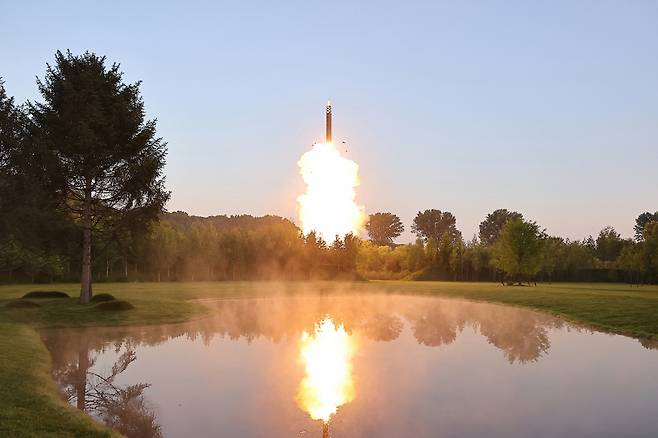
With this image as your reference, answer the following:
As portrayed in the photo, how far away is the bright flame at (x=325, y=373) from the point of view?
1567cm

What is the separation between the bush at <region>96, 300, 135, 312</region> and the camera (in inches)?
1414

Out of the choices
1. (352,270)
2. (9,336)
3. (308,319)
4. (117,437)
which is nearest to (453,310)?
(308,319)

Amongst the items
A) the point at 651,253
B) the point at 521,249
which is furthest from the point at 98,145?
the point at 651,253

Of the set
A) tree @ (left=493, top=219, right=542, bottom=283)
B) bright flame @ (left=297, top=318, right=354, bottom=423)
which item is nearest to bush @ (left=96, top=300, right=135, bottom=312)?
bright flame @ (left=297, top=318, right=354, bottom=423)

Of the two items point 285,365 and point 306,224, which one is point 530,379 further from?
point 306,224

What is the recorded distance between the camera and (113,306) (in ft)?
119

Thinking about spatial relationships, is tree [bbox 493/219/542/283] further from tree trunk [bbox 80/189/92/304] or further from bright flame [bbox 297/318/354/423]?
tree trunk [bbox 80/189/92/304]

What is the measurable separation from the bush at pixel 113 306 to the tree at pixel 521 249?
192 ft

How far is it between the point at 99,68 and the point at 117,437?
3449cm

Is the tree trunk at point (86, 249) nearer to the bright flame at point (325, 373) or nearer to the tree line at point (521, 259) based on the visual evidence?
the bright flame at point (325, 373)

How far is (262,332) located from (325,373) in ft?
39.5

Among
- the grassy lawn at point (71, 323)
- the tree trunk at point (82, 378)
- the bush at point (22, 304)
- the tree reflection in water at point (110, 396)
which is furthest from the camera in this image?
the bush at point (22, 304)

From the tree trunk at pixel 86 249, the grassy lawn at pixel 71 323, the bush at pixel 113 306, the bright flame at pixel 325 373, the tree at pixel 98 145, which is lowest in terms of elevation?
the bright flame at pixel 325 373

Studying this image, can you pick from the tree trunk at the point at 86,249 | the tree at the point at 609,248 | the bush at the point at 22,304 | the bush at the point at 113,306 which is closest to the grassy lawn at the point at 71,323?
the bush at the point at 113,306
